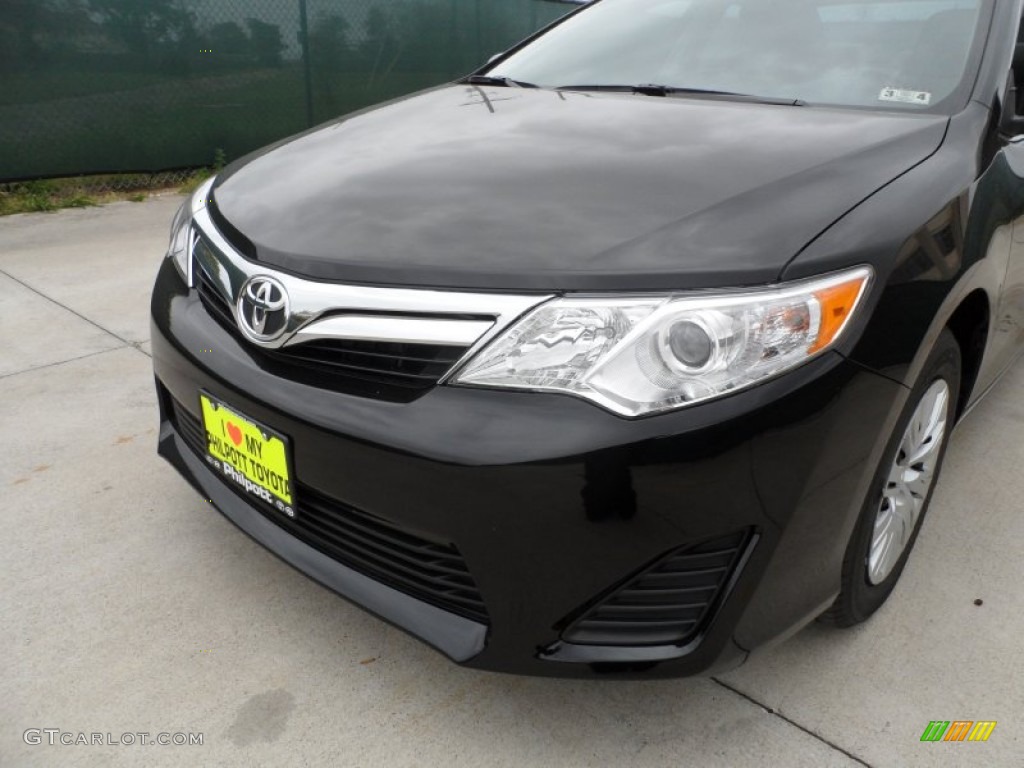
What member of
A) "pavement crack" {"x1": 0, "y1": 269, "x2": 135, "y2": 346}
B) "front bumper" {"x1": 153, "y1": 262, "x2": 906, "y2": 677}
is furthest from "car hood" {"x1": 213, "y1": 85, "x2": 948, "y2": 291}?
"pavement crack" {"x1": 0, "y1": 269, "x2": 135, "y2": 346}

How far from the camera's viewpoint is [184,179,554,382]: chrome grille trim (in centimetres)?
138

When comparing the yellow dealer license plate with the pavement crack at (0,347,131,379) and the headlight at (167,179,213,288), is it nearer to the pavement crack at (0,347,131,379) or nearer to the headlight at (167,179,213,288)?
the headlight at (167,179,213,288)

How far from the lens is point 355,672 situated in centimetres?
178

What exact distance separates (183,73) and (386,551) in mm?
6006

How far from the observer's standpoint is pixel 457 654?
1.45m

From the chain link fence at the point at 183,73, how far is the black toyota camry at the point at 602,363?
15.4 ft

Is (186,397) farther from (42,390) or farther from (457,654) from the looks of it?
(42,390)

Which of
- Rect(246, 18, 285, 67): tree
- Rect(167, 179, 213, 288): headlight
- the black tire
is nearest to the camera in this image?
the black tire

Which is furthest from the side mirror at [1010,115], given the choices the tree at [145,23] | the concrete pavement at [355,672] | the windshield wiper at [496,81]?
the tree at [145,23]

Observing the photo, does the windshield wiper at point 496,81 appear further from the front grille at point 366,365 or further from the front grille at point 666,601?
the front grille at point 666,601

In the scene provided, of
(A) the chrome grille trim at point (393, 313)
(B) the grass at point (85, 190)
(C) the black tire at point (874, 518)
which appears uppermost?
(A) the chrome grille trim at point (393, 313)

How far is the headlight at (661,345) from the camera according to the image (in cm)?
131

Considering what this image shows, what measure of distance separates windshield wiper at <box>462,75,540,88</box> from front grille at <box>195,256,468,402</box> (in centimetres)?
136

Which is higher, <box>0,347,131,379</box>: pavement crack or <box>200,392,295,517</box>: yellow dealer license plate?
<box>200,392,295,517</box>: yellow dealer license plate
